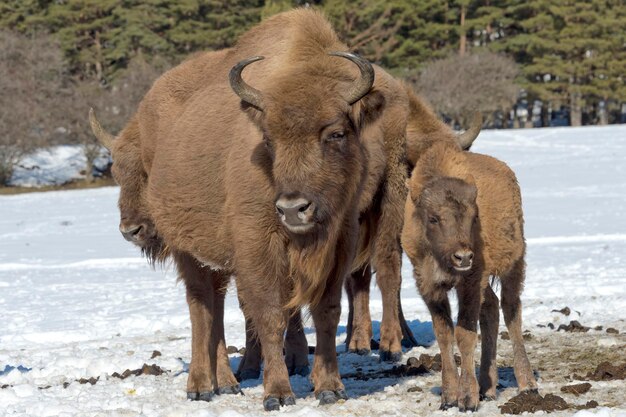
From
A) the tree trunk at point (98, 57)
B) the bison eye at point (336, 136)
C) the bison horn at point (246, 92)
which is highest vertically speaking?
the bison horn at point (246, 92)

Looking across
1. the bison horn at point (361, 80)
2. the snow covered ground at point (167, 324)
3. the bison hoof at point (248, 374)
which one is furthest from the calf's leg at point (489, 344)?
the bison hoof at point (248, 374)

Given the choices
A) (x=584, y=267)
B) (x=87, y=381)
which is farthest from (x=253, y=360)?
(x=584, y=267)

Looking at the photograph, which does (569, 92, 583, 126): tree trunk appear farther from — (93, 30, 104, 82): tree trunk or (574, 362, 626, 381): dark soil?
(574, 362, 626, 381): dark soil

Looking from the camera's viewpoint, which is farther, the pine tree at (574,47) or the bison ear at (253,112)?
the pine tree at (574,47)

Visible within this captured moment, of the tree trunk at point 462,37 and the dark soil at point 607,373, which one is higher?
the dark soil at point 607,373

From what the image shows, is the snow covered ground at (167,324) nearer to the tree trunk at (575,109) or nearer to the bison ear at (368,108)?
the bison ear at (368,108)

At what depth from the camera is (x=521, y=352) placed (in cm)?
753

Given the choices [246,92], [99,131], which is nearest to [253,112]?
[246,92]

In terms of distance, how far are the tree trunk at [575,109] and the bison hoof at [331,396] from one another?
207 feet

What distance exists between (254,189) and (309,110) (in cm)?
75

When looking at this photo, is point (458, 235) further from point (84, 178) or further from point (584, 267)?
point (84, 178)

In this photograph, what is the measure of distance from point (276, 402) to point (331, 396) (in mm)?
435

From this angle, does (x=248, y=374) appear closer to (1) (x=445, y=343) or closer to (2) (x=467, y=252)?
(1) (x=445, y=343)

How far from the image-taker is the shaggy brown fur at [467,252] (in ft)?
22.7
